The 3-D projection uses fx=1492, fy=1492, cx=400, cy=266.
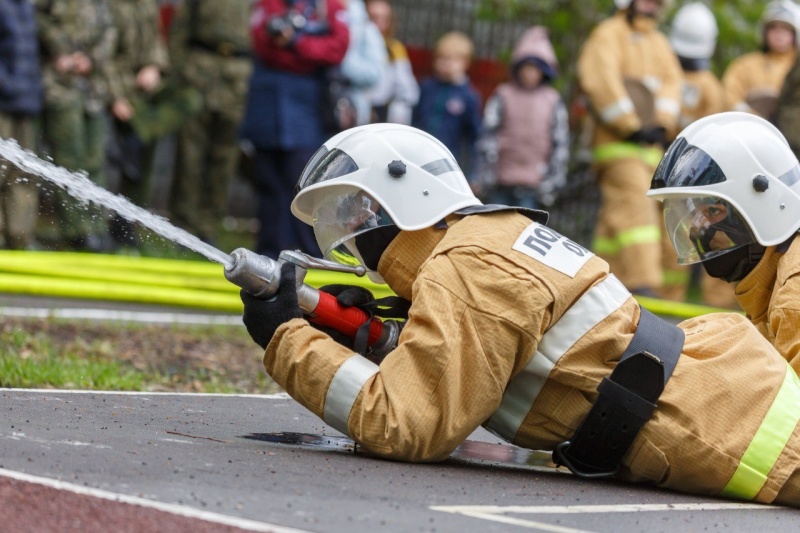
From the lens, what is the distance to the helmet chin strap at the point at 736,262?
5.39 metres

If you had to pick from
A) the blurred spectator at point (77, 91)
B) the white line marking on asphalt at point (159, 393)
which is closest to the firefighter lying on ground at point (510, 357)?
the white line marking on asphalt at point (159, 393)

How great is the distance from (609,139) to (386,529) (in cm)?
803

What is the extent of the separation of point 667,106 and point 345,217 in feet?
23.7

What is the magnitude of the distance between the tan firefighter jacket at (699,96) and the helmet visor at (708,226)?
7183 mm

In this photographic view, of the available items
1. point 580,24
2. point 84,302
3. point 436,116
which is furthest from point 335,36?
point 580,24

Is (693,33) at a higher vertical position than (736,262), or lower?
higher

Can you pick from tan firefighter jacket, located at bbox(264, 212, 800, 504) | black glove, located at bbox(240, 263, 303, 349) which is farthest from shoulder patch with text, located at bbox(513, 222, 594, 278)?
black glove, located at bbox(240, 263, 303, 349)

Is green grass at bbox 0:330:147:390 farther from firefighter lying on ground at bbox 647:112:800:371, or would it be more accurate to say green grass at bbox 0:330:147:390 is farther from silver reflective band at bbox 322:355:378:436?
firefighter lying on ground at bbox 647:112:800:371

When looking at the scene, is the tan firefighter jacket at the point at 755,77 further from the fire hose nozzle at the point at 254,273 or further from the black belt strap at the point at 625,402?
the fire hose nozzle at the point at 254,273

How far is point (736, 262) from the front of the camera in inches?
213

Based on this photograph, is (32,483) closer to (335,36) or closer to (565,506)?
(565,506)

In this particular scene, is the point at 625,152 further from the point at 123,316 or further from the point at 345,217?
the point at 345,217

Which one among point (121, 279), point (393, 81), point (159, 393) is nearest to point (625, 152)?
point (393, 81)

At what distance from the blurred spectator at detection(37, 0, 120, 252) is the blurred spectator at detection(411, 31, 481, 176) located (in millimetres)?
2733
